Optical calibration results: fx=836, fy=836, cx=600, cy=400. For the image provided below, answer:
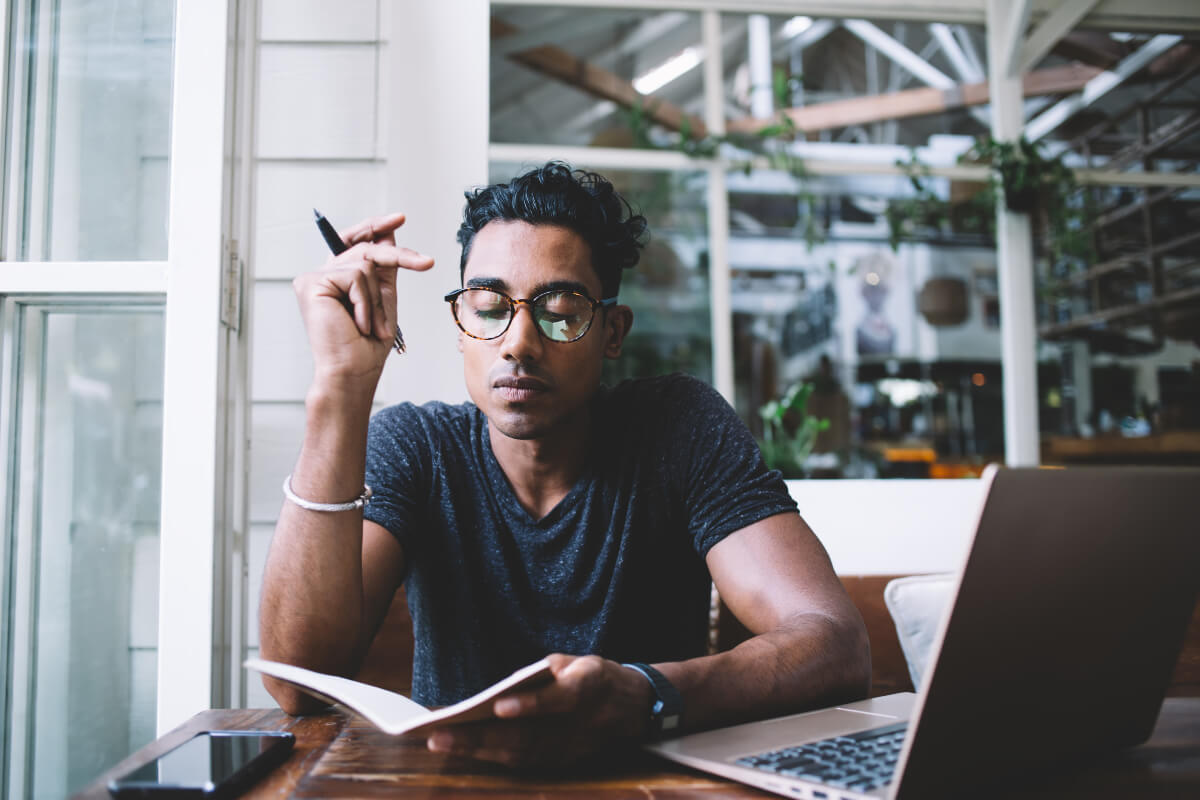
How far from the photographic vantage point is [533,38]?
5293 mm

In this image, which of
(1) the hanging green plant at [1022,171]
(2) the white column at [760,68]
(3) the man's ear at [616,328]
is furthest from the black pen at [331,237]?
(2) the white column at [760,68]

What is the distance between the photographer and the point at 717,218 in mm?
4965

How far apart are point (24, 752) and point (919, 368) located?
296 inches

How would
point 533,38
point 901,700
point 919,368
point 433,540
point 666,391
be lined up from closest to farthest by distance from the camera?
point 901,700, point 433,540, point 666,391, point 533,38, point 919,368

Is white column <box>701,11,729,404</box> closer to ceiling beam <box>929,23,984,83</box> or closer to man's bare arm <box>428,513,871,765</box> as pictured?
ceiling beam <box>929,23,984,83</box>

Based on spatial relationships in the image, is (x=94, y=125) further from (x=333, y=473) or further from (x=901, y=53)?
(x=901, y=53)

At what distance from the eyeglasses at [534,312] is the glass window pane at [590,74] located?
3.97 meters

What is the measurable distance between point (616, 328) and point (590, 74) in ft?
14.5

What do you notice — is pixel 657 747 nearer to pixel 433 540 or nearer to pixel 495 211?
pixel 433 540

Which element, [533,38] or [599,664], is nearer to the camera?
[599,664]

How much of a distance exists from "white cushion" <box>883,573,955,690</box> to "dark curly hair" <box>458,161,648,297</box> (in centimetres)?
75

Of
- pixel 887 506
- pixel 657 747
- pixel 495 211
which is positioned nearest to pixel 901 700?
pixel 657 747

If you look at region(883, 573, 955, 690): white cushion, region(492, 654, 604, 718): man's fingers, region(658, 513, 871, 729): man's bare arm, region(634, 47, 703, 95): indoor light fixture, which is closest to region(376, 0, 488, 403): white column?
region(658, 513, 871, 729): man's bare arm

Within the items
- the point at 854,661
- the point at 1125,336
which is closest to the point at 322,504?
the point at 854,661
